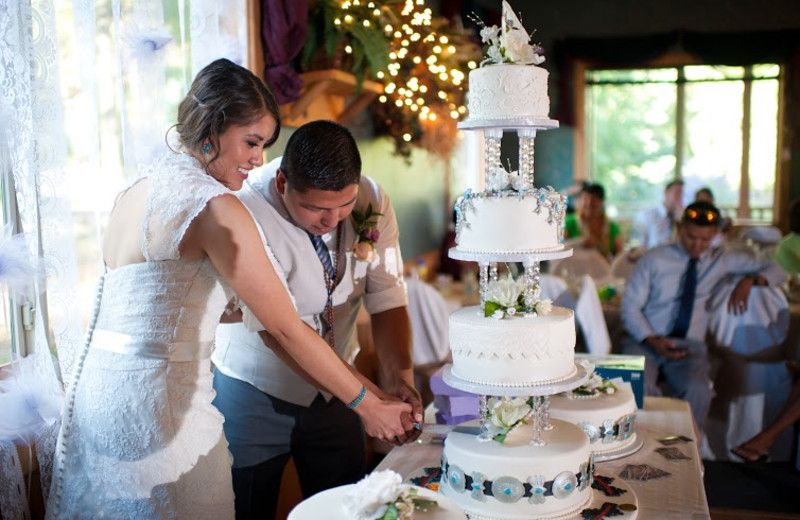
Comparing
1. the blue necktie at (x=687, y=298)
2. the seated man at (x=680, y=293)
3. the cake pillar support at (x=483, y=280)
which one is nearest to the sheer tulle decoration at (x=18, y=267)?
the cake pillar support at (x=483, y=280)

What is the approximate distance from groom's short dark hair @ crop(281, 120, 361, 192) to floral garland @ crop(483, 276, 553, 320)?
44 centimetres

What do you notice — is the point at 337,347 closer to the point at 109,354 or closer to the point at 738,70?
the point at 109,354

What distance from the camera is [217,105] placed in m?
1.67

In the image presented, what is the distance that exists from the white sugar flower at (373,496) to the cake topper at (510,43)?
0.90 metres

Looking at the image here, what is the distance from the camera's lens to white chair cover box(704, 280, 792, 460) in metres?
4.22

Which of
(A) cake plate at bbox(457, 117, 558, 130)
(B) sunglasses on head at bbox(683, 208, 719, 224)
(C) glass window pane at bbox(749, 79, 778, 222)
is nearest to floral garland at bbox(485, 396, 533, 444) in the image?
(A) cake plate at bbox(457, 117, 558, 130)

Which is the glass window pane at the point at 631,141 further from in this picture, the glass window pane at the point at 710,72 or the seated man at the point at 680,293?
the seated man at the point at 680,293

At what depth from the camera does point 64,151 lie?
6.07 feet

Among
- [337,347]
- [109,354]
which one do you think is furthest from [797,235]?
[109,354]

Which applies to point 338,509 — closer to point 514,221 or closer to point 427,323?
point 514,221

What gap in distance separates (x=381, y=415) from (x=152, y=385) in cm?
52

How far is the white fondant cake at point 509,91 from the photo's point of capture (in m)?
1.69

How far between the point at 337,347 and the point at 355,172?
1.85 feet

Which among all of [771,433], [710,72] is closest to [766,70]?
[710,72]
